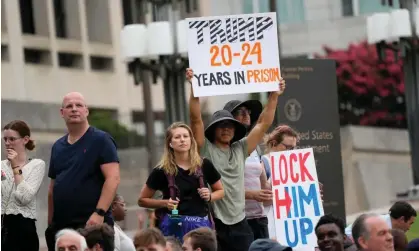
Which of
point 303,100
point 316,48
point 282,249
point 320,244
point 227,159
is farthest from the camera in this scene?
point 316,48

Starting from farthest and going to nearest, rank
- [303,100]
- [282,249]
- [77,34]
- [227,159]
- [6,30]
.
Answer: [77,34] < [6,30] < [303,100] < [227,159] < [282,249]

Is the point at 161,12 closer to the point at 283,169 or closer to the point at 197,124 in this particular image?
the point at 283,169

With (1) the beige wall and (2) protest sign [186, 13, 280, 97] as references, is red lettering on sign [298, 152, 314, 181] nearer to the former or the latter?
(2) protest sign [186, 13, 280, 97]

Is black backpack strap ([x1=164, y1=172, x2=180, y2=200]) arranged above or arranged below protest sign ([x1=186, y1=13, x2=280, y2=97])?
below

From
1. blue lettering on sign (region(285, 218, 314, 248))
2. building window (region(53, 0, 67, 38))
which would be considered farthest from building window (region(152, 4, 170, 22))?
building window (region(53, 0, 67, 38))

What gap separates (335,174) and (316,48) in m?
30.3

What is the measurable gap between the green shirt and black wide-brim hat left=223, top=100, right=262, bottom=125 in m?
0.53

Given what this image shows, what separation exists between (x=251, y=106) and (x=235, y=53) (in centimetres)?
59

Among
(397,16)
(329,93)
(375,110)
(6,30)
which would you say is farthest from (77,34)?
(329,93)

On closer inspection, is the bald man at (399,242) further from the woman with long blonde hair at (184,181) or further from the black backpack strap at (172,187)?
the black backpack strap at (172,187)

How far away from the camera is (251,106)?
13961 mm

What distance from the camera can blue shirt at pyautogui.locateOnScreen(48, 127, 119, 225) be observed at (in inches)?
467

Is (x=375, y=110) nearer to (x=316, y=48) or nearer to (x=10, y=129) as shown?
(x=316, y=48)

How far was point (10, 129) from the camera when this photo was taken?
12094 millimetres
